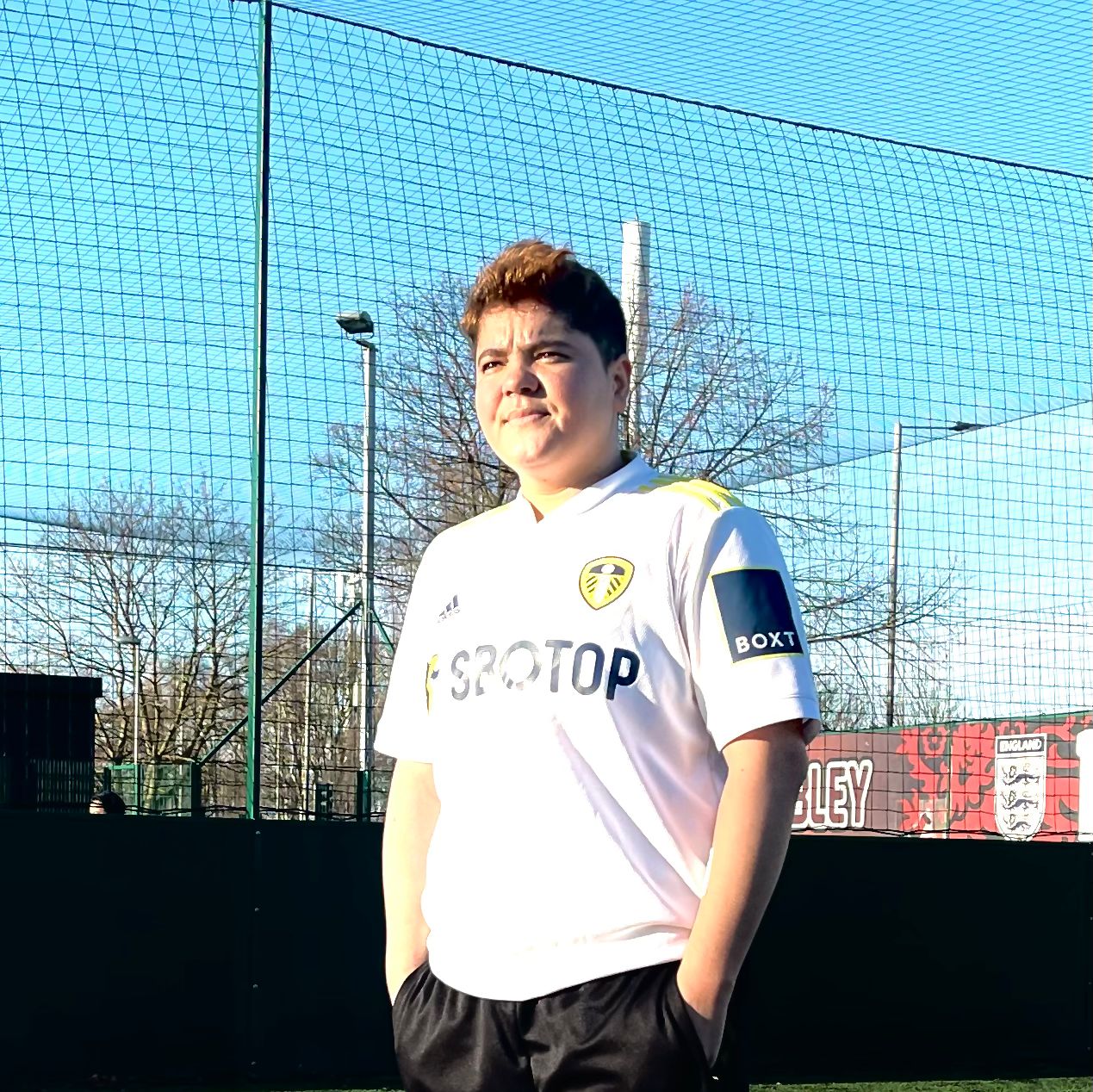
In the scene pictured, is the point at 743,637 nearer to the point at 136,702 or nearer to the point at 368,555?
the point at 136,702

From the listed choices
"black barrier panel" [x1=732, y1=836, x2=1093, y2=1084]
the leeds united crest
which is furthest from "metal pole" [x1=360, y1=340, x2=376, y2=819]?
the leeds united crest

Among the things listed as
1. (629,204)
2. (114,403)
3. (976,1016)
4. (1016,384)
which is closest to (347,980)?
(114,403)

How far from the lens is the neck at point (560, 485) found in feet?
7.36

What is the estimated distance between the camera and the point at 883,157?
6.74 meters

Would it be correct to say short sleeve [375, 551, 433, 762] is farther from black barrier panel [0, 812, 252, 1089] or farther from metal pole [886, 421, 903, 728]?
metal pole [886, 421, 903, 728]

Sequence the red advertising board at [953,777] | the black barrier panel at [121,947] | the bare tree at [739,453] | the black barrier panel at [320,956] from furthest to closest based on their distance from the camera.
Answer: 1. the red advertising board at [953,777]
2. the bare tree at [739,453]
3. the black barrier panel at [320,956]
4. the black barrier panel at [121,947]

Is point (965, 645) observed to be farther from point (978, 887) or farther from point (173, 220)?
point (173, 220)

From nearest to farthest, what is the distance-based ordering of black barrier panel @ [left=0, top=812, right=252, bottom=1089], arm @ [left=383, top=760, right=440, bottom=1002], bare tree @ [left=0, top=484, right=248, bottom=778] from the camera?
arm @ [left=383, top=760, right=440, bottom=1002] < bare tree @ [left=0, top=484, right=248, bottom=778] < black barrier panel @ [left=0, top=812, right=252, bottom=1089]

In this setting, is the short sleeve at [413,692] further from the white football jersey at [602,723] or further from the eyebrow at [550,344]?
the eyebrow at [550,344]

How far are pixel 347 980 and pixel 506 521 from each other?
3.74m

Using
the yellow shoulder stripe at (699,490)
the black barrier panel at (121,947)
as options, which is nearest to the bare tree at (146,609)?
the black barrier panel at (121,947)

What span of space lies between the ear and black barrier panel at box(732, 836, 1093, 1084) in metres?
4.14

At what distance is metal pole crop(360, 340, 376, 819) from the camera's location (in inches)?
216

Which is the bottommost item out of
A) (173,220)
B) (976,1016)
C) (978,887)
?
(976,1016)
